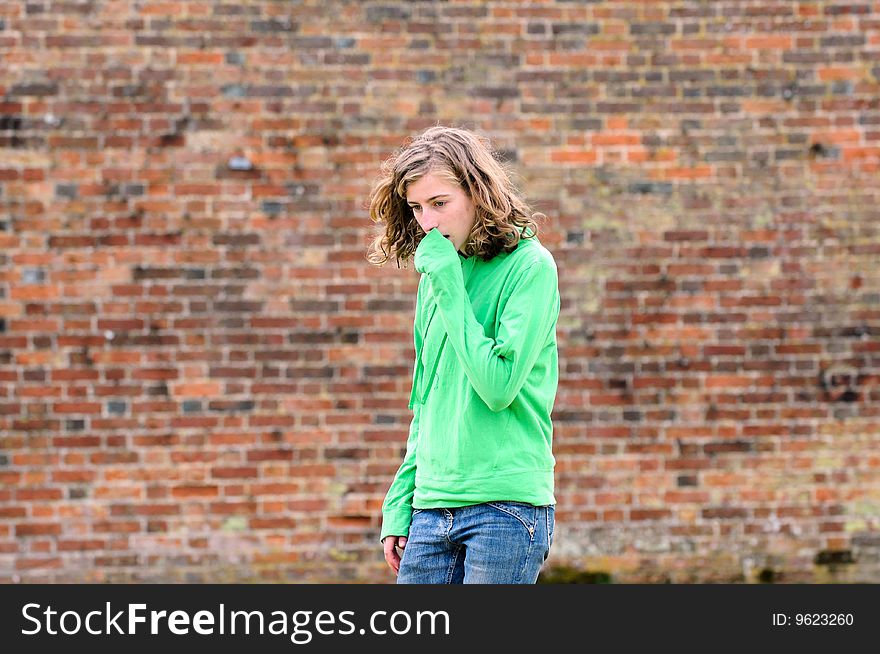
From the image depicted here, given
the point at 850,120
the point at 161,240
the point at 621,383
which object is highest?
the point at 850,120

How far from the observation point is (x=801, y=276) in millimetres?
4898

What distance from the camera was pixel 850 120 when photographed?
492 cm

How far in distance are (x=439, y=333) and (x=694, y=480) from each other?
284cm

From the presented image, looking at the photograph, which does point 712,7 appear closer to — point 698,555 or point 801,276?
point 801,276

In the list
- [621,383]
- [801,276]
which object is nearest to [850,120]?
[801,276]

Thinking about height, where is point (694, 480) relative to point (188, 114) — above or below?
below

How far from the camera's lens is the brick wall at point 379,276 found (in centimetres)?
476

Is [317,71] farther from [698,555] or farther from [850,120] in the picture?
[698,555]

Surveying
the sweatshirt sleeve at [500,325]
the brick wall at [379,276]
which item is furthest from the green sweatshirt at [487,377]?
the brick wall at [379,276]

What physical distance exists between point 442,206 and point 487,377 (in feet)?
1.41

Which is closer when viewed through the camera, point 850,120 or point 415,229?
point 415,229

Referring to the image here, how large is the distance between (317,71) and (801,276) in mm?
2512

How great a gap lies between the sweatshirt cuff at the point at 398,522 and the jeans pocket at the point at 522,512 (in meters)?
0.29

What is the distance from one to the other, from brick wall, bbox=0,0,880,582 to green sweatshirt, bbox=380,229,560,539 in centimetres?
246
